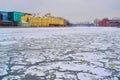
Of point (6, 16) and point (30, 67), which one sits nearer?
point (30, 67)

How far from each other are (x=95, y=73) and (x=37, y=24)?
4984 cm

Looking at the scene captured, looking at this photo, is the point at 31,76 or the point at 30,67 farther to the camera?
the point at 30,67

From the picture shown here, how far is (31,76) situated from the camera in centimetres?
251

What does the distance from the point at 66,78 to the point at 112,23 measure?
67.1m

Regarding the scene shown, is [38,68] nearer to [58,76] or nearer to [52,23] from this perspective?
[58,76]

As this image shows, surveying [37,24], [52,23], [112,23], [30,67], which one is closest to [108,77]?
[30,67]

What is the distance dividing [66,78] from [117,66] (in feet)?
3.68

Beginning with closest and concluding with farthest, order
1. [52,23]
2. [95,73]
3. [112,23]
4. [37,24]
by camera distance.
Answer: [95,73] < [37,24] < [52,23] < [112,23]

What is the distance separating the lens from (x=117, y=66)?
10.2 feet

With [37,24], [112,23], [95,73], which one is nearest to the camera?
[95,73]

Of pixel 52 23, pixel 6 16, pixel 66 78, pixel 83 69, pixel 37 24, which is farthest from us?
pixel 52 23

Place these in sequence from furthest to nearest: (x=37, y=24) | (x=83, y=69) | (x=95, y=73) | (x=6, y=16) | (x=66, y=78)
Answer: (x=37, y=24)
(x=6, y=16)
(x=83, y=69)
(x=95, y=73)
(x=66, y=78)

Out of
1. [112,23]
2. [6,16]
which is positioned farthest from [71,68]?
[112,23]

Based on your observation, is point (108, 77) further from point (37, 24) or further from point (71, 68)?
point (37, 24)
